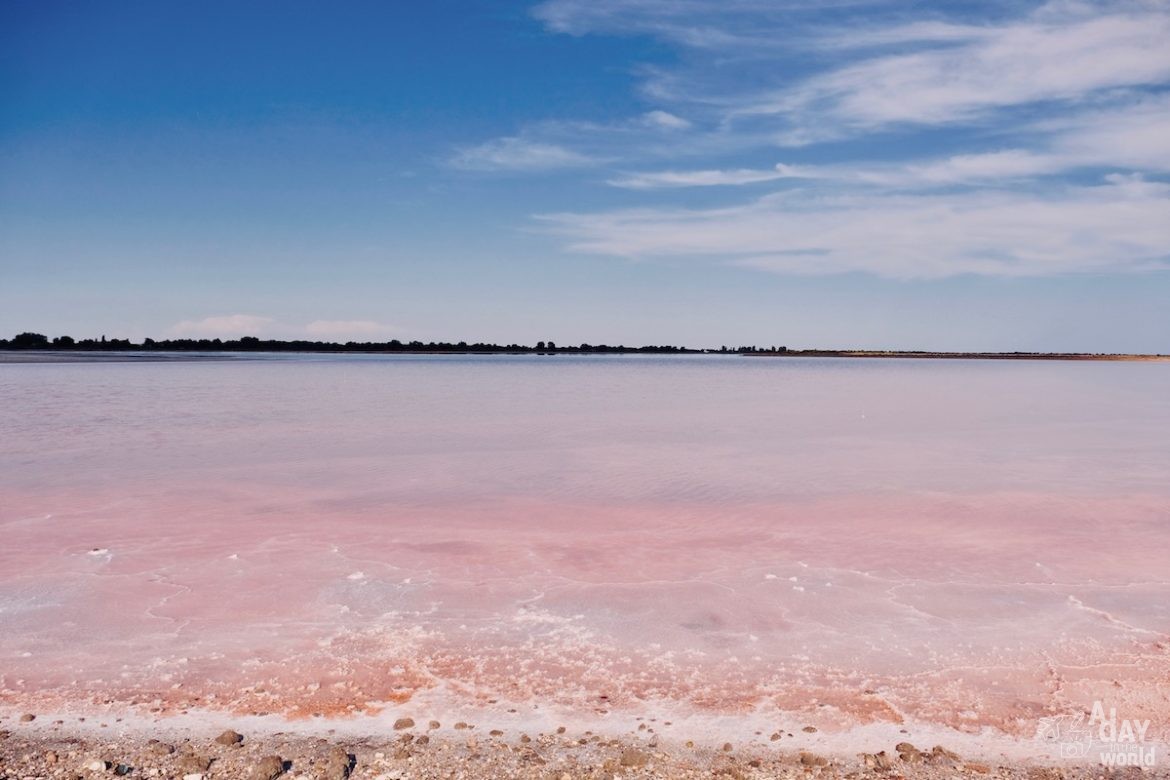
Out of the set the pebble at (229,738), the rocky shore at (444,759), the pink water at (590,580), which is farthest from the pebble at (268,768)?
the pink water at (590,580)

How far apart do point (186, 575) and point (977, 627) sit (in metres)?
6.16

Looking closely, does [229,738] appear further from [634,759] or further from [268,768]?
[634,759]

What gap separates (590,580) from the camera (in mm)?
6375

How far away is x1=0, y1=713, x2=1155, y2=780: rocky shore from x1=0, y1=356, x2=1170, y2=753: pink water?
322 millimetres

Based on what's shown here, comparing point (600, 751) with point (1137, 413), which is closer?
point (600, 751)

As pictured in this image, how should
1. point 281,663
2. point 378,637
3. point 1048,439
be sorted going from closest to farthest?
point 281,663 < point 378,637 < point 1048,439

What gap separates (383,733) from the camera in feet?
12.3

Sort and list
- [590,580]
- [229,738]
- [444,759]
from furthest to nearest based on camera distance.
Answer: [590,580], [229,738], [444,759]

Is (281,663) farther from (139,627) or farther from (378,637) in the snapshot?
(139,627)

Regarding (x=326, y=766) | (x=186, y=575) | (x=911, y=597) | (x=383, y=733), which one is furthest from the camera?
(x=186, y=575)

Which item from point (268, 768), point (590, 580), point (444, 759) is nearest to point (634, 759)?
point (444, 759)

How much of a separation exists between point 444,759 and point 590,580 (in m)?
2.97

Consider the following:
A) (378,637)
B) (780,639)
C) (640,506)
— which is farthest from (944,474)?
(378,637)

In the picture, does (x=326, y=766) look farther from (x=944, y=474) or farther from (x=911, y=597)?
(x=944, y=474)
